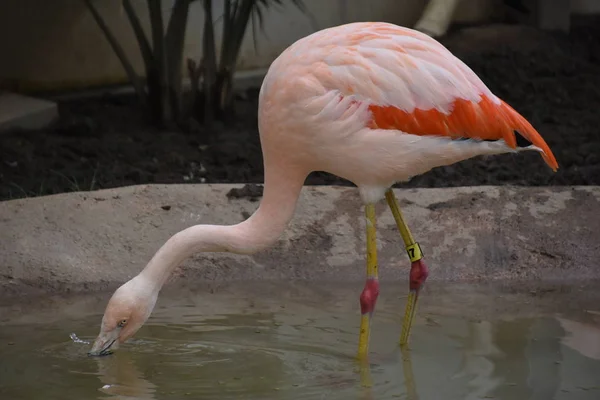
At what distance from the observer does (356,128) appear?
4.47 meters

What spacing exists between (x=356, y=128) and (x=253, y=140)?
13.3ft

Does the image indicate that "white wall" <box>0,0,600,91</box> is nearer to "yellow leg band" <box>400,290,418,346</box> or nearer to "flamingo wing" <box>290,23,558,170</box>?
"flamingo wing" <box>290,23,558,170</box>

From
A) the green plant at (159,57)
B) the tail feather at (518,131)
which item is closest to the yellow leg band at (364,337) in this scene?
the tail feather at (518,131)

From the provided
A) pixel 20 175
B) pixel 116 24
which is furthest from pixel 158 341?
pixel 116 24

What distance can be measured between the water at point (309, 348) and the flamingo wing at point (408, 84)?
2.92 ft

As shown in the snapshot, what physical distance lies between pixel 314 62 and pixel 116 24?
5.26 meters

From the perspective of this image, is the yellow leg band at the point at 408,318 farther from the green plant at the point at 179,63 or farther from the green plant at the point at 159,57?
→ the green plant at the point at 159,57

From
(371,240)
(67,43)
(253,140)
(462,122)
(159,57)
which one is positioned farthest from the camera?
(67,43)

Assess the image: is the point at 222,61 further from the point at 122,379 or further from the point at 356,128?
the point at 122,379

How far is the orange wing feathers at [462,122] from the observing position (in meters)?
4.49

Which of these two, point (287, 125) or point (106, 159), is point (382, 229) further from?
point (106, 159)

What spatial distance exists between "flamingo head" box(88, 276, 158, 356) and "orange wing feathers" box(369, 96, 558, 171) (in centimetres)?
Answer: 117

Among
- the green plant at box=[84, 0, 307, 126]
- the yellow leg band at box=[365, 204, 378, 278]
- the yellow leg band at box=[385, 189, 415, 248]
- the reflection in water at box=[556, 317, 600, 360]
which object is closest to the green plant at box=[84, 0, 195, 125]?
the green plant at box=[84, 0, 307, 126]

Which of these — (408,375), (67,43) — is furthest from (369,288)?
(67,43)
